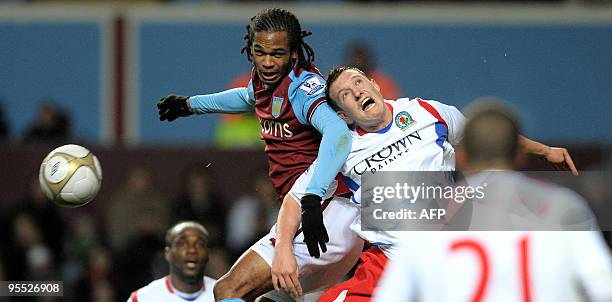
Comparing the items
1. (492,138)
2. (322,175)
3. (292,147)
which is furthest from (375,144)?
(492,138)

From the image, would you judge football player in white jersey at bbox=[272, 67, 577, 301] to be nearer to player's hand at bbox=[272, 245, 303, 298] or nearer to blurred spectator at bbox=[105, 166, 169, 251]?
player's hand at bbox=[272, 245, 303, 298]

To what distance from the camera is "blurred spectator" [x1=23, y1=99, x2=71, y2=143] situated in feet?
34.8

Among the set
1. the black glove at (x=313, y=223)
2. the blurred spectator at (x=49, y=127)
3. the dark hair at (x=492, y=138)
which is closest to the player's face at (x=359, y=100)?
the black glove at (x=313, y=223)

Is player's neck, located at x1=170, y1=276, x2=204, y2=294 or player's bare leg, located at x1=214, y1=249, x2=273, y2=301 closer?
player's bare leg, located at x1=214, y1=249, x2=273, y2=301

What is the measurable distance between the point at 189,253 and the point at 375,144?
1833 mm

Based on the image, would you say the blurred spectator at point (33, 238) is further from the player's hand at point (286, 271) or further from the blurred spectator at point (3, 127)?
the player's hand at point (286, 271)

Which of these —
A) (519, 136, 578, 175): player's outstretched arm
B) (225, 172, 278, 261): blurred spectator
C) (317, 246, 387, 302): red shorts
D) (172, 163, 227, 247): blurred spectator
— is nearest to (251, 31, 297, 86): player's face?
(317, 246, 387, 302): red shorts

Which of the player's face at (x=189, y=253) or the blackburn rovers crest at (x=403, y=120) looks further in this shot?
the player's face at (x=189, y=253)

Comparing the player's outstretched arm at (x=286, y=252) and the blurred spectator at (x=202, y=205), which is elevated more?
the player's outstretched arm at (x=286, y=252)

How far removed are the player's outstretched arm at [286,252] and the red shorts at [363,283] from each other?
167 millimetres

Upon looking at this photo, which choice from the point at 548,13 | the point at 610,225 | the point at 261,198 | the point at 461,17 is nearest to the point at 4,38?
the point at 261,198

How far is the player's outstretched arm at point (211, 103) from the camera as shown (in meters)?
5.73

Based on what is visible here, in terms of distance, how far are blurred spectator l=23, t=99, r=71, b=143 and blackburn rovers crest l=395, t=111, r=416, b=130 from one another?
591 cm

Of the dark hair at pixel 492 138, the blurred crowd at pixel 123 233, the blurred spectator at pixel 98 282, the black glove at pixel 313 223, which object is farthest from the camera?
the blurred spectator at pixel 98 282
